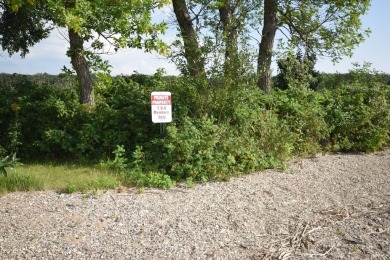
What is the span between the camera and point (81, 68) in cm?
807

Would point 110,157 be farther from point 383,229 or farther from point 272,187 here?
point 383,229

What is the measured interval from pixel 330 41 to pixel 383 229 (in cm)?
824

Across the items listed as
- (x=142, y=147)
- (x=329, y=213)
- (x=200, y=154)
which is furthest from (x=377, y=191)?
(x=142, y=147)

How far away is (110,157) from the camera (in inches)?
278

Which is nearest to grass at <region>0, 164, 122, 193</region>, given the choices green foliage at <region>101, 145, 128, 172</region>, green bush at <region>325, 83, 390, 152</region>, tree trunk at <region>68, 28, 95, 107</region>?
green foliage at <region>101, 145, 128, 172</region>

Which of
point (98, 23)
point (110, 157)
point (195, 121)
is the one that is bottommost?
point (110, 157)

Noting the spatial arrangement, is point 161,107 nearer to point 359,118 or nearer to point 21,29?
point 359,118

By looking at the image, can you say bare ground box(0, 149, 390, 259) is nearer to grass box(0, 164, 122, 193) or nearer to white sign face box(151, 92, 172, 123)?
grass box(0, 164, 122, 193)

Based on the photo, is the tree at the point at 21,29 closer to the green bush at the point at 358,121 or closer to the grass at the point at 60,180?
the grass at the point at 60,180

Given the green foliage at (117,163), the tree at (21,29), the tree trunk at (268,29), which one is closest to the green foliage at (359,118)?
the tree trunk at (268,29)

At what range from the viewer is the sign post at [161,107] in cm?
624

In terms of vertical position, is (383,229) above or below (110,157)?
below

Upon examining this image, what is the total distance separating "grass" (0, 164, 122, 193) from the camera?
5320mm

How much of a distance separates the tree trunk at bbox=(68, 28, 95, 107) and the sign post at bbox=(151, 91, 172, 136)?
221 centimetres
